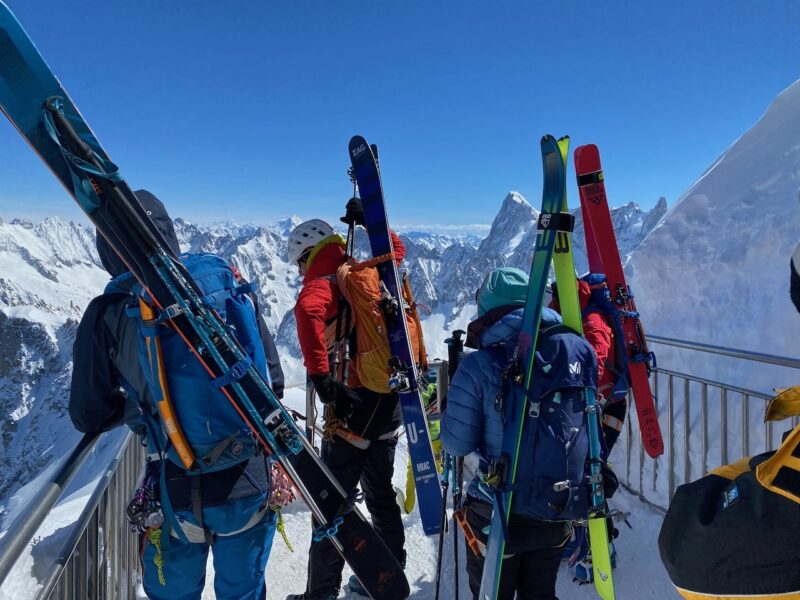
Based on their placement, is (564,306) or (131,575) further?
(131,575)

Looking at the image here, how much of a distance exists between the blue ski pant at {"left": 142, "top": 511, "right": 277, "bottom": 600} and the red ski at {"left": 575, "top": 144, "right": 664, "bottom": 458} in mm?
3400

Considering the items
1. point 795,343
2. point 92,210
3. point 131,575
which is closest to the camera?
point 92,210

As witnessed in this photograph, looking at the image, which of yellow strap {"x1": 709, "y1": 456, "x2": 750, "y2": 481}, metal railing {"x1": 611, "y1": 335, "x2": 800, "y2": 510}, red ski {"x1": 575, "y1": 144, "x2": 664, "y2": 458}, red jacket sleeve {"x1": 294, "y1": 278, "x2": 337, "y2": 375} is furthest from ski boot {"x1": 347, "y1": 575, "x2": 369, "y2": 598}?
yellow strap {"x1": 709, "y1": 456, "x2": 750, "y2": 481}

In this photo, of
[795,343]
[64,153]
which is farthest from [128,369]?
[795,343]

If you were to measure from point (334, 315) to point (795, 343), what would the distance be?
259 inches

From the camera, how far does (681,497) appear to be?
110 cm

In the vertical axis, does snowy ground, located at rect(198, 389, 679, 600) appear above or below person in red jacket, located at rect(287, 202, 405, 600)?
below

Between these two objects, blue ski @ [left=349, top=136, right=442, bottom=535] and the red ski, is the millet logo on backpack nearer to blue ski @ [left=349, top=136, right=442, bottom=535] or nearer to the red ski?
blue ski @ [left=349, top=136, right=442, bottom=535]

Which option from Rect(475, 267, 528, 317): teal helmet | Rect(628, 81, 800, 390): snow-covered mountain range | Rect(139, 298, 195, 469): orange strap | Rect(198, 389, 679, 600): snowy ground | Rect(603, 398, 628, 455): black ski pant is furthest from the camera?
Rect(628, 81, 800, 390): snow-covered mountain range

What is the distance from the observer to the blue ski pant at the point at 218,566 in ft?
7.48

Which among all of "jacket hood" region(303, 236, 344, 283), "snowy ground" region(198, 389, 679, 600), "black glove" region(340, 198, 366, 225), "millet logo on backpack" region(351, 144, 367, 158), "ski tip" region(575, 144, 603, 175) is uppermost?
"ski tip" region(575, 144, 603, 175)

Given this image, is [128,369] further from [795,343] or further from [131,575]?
[795,343]

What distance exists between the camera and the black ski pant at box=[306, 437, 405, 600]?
3.12m

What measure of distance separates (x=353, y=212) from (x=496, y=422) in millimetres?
2449
